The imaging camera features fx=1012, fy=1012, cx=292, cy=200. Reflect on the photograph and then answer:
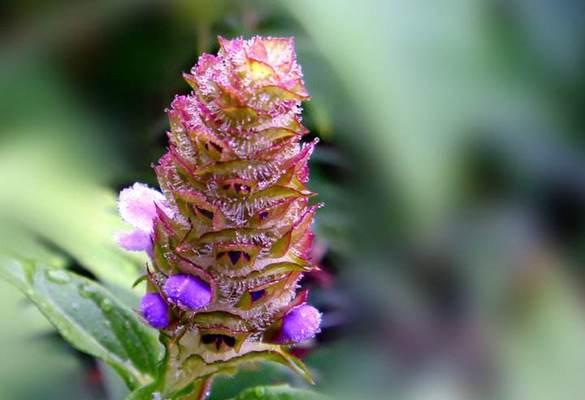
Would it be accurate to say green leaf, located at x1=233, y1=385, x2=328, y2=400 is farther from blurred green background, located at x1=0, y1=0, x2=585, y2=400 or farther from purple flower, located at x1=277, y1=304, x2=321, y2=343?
blurred green background, located at x1=0, y1=0, x2=585, y2=400

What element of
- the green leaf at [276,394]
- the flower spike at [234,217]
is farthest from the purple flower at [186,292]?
the green leaf at [276,394]

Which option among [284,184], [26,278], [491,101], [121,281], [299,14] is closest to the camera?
[284,184]

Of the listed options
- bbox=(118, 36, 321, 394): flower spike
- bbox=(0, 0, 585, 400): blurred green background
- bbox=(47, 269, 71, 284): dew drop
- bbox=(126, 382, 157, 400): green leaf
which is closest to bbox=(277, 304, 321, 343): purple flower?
bbox=(118, 36, 321, 394): flower spike

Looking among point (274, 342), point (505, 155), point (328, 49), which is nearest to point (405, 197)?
point (328, 49)

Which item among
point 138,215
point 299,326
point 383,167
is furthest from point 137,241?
point 383,167

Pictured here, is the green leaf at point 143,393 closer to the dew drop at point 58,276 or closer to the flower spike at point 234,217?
the flower spike at point 234,217

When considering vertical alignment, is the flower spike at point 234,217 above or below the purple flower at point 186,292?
above

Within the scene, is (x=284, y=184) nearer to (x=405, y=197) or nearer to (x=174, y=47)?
(x=405, y=197)
